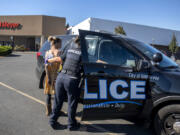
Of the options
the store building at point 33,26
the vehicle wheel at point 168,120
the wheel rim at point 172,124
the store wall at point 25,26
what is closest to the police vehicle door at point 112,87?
Answer: the vehicle wheel at point 168,120

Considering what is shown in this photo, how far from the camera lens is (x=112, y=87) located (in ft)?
9.42

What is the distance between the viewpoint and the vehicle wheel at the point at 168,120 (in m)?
2.76

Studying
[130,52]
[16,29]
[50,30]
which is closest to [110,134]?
[130,52]

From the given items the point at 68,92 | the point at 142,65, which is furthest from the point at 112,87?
the point at 68,92

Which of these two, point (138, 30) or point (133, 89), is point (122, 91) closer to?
point (133, 89)

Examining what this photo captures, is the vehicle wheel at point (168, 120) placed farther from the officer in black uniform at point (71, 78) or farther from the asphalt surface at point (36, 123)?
the officer in black uniform at point (71, 78)

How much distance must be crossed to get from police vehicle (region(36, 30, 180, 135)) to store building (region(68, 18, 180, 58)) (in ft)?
81.8

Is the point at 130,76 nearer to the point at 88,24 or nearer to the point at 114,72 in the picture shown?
the point at 114,72

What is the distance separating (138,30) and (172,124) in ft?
105

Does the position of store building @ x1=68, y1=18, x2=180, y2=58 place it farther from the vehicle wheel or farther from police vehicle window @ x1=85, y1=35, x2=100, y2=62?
the vehicle wheel

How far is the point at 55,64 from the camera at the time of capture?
3600 mm

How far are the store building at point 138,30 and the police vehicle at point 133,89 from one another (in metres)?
24.9

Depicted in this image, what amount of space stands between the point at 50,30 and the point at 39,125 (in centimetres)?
3787

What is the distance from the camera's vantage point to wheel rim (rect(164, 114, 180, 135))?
9.11 ft
